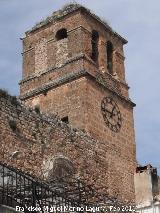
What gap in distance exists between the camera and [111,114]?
20.4 metres

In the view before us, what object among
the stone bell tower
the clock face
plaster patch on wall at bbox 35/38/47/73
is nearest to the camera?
the stone bell tower

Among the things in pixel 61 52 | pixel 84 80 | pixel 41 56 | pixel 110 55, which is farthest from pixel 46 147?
→ pixel 110 55

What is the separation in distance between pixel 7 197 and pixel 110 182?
384 inches

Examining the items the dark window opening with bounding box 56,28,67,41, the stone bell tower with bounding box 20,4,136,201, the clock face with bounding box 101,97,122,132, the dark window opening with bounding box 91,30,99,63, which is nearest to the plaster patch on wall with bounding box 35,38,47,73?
the stone bell tower with bounding box 20,4,136,201

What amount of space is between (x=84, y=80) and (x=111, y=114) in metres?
1.73

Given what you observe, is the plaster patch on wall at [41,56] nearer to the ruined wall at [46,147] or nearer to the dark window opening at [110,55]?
the dark window opening at [110,55]

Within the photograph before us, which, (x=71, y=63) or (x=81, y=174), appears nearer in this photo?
(x=81, y=174)

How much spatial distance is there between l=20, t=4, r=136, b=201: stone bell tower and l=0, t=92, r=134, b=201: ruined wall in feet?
1.37

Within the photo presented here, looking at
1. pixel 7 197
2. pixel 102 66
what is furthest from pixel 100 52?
pixel 7 197

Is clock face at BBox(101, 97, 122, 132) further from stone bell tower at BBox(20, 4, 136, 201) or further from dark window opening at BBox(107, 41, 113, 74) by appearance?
dark window opening at BBox(107, 41, 113, 74)

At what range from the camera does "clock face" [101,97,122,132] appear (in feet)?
66.1

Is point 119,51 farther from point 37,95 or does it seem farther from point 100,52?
point 37,95

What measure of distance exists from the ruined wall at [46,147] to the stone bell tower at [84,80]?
0.42m

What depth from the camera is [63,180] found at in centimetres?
1614
